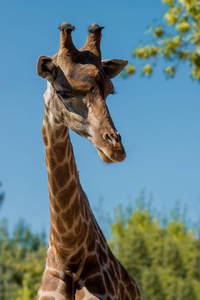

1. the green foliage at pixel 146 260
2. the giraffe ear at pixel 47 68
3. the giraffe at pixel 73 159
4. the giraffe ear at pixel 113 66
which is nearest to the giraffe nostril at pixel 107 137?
the giraffe at pixel 73 159

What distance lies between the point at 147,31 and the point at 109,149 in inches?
208

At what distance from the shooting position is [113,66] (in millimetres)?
4465

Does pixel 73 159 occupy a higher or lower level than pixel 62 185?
higher

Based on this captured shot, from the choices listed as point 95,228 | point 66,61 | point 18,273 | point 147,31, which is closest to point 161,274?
point 18,273

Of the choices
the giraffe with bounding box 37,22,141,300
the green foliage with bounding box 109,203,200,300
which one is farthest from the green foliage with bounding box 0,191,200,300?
the giraffe with bounding box 37,22,141,300

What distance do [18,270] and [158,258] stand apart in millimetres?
7435

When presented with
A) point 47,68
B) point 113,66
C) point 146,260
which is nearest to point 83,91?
point 47,68

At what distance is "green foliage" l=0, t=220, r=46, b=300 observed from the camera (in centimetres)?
2469

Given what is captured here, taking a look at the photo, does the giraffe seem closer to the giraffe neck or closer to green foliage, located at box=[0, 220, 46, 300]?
the giraffe neck

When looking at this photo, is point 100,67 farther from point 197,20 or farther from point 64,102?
point 197,20

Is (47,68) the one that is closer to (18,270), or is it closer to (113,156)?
(113,156)

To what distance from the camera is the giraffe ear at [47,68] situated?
387 cm

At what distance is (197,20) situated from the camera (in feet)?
25.2

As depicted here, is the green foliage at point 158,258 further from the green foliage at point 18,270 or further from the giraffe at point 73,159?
the giraffe at point 73,159
